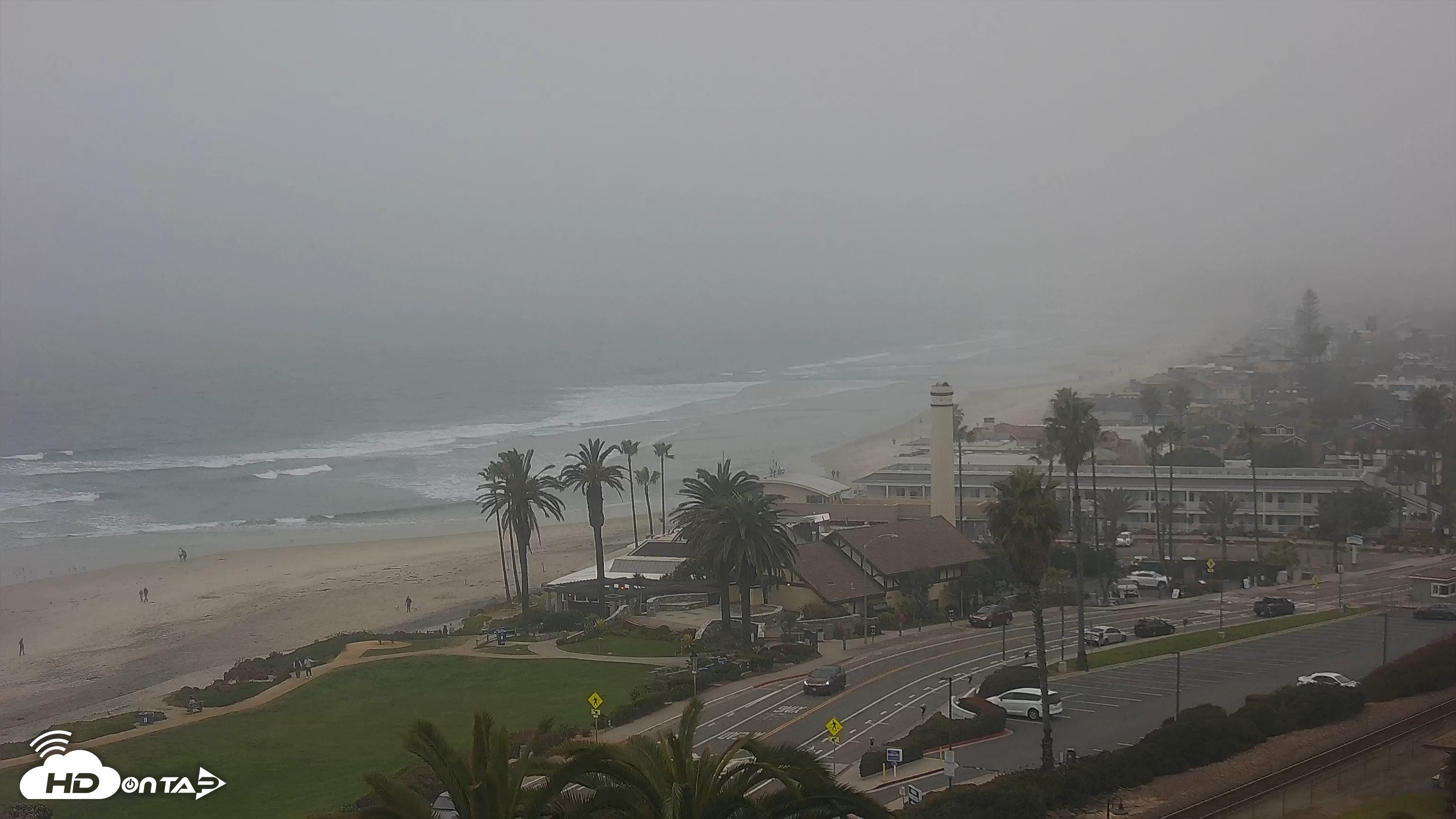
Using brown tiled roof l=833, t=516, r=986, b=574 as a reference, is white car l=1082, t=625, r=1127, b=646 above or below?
below

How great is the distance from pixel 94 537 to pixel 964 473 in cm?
5505

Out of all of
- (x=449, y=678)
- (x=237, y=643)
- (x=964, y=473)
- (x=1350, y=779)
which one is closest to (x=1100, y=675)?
(x=1350, y=779)

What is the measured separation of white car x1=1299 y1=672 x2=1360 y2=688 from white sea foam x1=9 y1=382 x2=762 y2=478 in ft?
294

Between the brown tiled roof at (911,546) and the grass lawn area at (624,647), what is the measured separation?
1075 centimetres

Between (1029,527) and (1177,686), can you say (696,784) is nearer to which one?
(1029,527)

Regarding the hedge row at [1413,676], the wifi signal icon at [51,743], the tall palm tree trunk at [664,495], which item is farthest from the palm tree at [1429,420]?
the wifi signal icon at [51,743]

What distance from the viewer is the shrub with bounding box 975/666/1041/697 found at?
33375 millimetres

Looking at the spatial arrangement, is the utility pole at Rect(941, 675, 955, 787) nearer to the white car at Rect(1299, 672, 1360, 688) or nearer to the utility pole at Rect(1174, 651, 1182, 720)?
the utility pole at Rect(1174, 651, 1182, 720)

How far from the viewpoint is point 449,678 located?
125ft

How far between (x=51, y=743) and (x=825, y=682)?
2052cm

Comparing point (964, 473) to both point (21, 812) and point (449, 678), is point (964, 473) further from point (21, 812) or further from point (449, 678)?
point (21, 812)

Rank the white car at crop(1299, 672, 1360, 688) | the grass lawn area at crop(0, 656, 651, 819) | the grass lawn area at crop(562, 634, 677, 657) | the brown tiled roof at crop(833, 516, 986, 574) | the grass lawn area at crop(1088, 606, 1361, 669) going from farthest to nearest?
the brown tiled roof at crop(833, 516, 986, 574) < the grass lawn area at crop(562, 634, 677, 657) < the grass lawn area at crop(1088, 606, 1361, 669) < the white car at crop(1299, 672, 1360, 688) < the grass lawn area at crop(0, 656, 651, 819)

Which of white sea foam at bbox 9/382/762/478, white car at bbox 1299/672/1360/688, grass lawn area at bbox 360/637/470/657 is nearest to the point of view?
white car at bbox 1299/672/1360/688

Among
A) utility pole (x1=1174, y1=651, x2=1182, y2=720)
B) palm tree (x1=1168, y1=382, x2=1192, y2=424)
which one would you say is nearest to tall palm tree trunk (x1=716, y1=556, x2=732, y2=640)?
utility pole (x1=1174, y1=651, x2=1182, y2=720)
